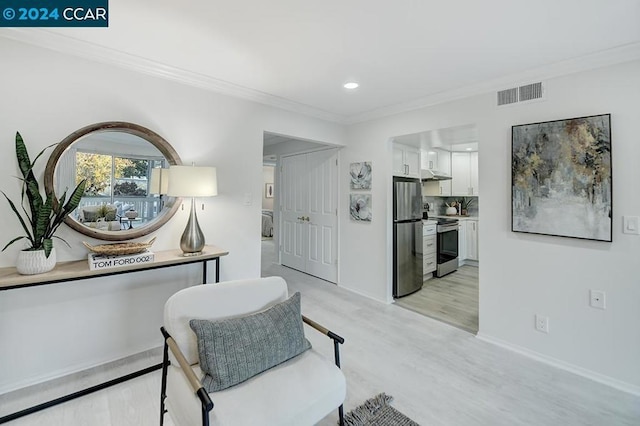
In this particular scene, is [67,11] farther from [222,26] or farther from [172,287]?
[172,287]

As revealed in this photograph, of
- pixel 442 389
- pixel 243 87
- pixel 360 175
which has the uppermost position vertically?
pixel 243 87

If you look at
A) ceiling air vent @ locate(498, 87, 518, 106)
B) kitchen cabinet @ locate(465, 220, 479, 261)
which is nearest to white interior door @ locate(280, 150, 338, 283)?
ceiling air vent @ locate(498, 87, 518, 106)

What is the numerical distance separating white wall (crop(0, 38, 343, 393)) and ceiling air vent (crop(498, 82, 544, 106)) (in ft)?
7.87

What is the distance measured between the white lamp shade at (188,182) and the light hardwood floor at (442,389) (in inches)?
54.6

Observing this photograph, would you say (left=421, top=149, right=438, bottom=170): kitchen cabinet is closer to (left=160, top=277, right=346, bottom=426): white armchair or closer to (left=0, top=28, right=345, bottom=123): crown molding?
(left=0, top=28, right=345, bottom=123): crown molding

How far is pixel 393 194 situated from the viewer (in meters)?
3.73

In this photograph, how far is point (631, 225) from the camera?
81.4 inches

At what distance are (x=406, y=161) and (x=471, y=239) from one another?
257 centimetres

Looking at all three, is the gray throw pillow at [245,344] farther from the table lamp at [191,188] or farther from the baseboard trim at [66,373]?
the baseboard trim at [66,373]

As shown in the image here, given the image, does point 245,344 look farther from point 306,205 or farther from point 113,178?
point 306,205

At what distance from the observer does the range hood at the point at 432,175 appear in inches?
197

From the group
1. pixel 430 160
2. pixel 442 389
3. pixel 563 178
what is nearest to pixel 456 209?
pixel 430 160

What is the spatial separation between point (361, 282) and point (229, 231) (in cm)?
195

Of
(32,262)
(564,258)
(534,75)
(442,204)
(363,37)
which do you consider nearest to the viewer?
(32,262)
